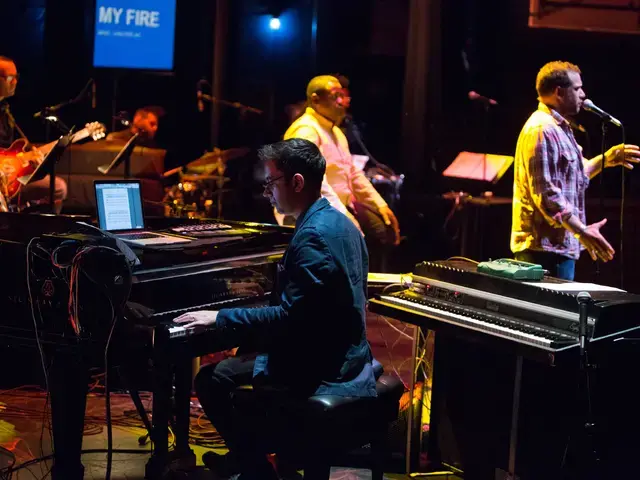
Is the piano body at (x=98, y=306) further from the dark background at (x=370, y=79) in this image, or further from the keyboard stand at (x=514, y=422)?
the dark background at (x=370, y=79)

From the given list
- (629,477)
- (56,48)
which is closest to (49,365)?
(629,477)

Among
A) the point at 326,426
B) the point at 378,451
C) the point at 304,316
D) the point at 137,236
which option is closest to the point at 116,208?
the point at 137,236

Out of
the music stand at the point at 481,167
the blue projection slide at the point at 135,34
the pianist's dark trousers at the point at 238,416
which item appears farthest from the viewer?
the blue projection slide at the point at 135,34

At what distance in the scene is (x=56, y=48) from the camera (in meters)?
9.87

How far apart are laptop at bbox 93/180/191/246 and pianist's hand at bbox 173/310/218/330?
0.49m

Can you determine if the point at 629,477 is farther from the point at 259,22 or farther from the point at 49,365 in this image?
the point at 259,22

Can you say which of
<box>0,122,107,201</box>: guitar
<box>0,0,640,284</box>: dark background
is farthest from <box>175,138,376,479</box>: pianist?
<box>0,0,640,284</box>: dark background

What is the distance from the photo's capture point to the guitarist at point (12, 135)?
6.10 meters

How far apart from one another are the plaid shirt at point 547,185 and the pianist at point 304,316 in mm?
1459

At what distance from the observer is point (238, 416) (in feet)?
11.5

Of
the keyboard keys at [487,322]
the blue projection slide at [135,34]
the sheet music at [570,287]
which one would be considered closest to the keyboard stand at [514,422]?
the keyboard keys at [487,322]

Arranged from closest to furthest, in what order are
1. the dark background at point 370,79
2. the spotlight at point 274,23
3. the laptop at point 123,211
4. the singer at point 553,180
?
the laptop at point 123,211 < the singer at point 553,180 < the dark background at point 370,79 < the spotlight at point 274,23

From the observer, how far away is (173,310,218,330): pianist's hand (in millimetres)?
3336

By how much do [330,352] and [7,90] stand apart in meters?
3.78
